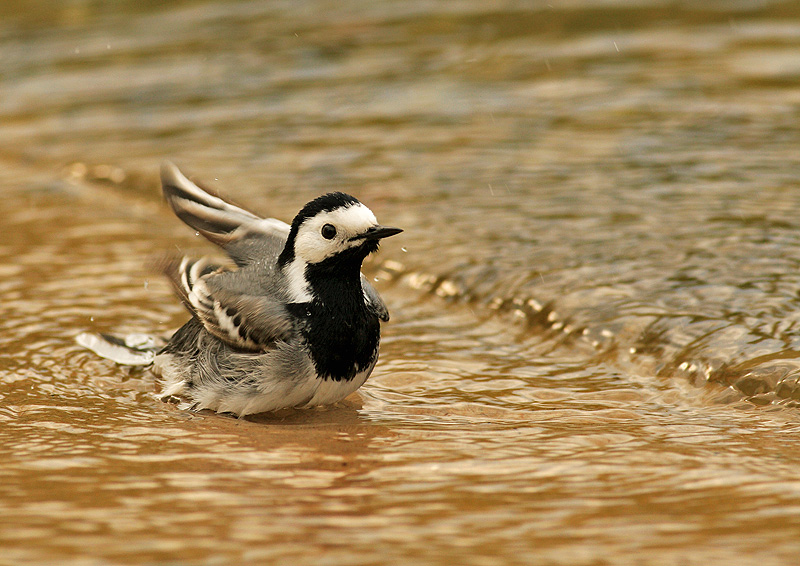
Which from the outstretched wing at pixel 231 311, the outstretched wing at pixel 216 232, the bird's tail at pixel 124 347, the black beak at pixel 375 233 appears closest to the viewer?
the black beak at pixel 375 233

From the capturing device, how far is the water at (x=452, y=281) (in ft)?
10.6

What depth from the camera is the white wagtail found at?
440 cm

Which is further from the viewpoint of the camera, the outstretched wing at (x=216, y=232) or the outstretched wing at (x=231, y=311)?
the outstretched wing at (x=216, y=232)

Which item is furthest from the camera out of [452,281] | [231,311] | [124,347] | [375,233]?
[452,281]

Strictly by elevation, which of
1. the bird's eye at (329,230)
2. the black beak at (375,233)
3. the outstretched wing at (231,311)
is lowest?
the outstretched wing at (231,311)

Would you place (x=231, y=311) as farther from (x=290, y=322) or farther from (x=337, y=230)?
(x=337, y=230)

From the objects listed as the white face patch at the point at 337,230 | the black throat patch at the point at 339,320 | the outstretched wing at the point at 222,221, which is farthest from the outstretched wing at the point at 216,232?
the white face patch at the point at 337,230

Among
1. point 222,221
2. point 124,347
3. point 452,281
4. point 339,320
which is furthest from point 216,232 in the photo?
point 452,281

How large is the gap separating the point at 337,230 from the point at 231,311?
0.57 m

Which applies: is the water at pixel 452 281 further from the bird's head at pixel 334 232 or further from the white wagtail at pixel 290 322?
the bird's head at pixel 334 232

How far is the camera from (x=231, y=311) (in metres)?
4.60

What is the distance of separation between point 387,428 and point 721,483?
1303 millimetres

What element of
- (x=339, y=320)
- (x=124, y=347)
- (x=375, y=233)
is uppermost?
(x=375, y=233)

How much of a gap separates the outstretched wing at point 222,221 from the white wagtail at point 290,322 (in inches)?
7.5
